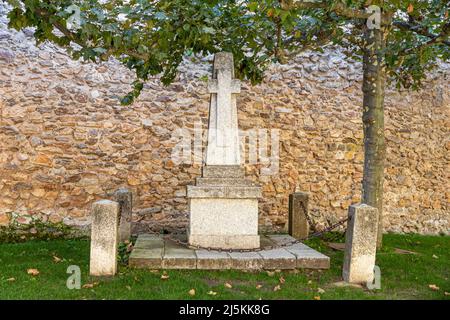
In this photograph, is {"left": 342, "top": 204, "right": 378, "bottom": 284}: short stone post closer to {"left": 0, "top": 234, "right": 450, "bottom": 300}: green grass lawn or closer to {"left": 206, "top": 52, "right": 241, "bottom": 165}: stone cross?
{"left": 0, "top": 234, "right": 450, "bottom": 300}: green grass lawn

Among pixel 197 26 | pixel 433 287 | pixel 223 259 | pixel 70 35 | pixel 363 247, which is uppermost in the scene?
pixel 197 26

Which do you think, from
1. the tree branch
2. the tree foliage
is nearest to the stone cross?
the tree foliage

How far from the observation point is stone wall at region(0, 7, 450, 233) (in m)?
8.44

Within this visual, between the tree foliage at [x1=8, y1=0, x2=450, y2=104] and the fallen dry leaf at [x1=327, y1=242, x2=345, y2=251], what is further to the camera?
the fallen dry leaf at [x1=327, y1=242, x2=345, y2=251]

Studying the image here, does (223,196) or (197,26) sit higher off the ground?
(197,26)

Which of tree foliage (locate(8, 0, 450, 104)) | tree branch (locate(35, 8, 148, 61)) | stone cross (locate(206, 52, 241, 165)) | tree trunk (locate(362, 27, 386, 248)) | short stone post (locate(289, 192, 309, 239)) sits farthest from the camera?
short stone post (locate(289, 192, 309, 239))

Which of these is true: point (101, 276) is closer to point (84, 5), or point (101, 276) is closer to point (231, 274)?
point (231, 274)

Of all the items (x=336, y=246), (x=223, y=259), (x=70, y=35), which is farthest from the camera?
(x=336, y=246)

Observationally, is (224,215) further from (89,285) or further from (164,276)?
(89,285)

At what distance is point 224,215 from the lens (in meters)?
6.03

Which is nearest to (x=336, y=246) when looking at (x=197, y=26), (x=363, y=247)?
(x=363, y=247)

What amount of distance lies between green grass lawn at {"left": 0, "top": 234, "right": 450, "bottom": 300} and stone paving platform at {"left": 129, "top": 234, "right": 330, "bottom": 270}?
0.14 m

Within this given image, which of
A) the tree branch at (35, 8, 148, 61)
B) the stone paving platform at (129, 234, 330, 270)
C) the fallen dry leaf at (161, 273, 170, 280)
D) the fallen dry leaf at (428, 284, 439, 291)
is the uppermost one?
the tree branch at (35, 8, 148, 61)

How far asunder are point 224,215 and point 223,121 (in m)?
1.23
